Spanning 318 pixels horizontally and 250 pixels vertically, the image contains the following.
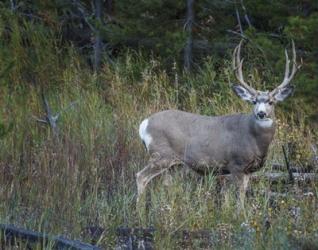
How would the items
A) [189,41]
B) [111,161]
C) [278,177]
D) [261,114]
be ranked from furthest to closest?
[189,41] → [111,161] → [278,177] → [261,114]

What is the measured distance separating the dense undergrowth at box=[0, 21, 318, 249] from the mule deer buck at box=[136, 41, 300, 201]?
0.21 metres

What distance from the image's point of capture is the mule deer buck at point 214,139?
1020cm

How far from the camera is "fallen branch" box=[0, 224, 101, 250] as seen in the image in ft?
22.7

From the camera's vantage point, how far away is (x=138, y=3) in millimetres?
15703

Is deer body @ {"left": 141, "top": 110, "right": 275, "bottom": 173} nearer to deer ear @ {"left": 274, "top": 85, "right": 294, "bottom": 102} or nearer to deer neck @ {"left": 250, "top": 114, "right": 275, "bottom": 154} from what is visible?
deer neck @ {"left": 250, "top": 114, "right": 275, "bottom": 154}

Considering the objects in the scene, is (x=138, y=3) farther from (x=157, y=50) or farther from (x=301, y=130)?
(x=301, y=130)

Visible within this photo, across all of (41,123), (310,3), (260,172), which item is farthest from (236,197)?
(310,3)

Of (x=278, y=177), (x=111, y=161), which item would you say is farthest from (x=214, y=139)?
(x=111, y=161)

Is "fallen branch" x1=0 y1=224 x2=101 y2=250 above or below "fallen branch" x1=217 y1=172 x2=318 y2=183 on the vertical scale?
above

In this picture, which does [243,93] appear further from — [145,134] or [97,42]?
[97,42]

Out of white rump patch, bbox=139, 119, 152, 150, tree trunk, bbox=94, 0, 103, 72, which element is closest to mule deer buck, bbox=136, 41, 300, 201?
white rump patch, bbox=139, 119, 152, 150

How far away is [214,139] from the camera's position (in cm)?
1042

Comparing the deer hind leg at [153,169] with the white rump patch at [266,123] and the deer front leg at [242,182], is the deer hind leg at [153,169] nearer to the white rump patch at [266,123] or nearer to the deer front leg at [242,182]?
the deer front leg at [242,182]

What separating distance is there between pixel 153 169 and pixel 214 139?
0.66 metres
